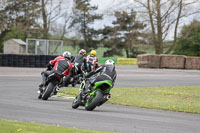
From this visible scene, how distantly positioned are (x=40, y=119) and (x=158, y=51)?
123 feet

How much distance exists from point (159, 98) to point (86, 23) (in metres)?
60.5

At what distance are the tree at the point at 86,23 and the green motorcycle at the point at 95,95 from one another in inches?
2366

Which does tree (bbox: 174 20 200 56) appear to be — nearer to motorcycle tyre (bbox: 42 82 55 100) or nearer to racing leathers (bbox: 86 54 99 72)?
racing leathers (bbox: 86 54 99 72)

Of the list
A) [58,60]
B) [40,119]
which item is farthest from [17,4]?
[40,119]

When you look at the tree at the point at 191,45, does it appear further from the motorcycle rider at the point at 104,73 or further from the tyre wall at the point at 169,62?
the motorcycle rider at the point at 104,73

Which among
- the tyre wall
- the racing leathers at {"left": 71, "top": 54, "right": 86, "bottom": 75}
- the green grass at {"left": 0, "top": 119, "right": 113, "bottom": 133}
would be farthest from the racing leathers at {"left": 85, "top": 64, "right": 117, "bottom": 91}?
the tyre wall

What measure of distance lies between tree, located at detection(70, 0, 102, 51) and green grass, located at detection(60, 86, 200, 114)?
54.1 m

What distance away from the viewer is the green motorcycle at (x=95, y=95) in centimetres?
1166

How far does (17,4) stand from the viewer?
6178cm

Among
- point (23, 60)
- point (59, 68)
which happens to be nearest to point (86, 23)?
point (23, 60)

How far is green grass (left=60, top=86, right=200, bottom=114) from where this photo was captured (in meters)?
13.9

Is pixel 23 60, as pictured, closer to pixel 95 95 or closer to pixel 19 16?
pixel 95 95

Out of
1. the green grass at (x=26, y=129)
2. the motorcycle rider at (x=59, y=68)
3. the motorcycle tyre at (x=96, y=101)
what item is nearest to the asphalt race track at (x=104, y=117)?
the motorcycle tyre at (x=96, y=101)

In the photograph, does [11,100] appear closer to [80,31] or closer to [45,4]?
[45,4]
